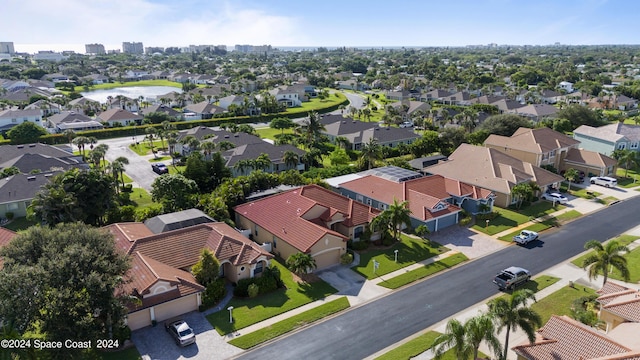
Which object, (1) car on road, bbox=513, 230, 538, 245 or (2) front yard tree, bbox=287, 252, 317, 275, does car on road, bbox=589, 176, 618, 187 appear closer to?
(1) car on road, bbox=513, 230, 538, 245

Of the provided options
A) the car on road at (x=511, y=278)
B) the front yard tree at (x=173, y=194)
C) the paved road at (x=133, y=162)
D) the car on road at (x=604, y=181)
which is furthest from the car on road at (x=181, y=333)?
the car on road at (x=604, y=181)

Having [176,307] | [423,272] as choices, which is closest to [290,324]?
[176,307]

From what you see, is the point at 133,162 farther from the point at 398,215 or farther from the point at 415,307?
the point at 415,307

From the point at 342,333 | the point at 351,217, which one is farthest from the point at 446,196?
the point at 342,333

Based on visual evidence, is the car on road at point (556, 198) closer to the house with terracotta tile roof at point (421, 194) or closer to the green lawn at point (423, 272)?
the house with terracotta tile roof at point (421, 194)

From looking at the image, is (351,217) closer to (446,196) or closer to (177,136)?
(446,196)

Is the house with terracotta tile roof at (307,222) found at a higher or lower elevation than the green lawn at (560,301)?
higher
